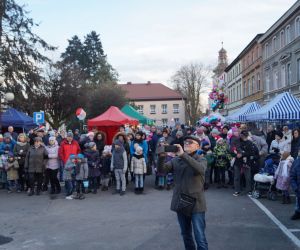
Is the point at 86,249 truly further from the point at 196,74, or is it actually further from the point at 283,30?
the point at 196,74

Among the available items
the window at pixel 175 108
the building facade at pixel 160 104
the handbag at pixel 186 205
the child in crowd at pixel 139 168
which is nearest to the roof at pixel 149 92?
the building facade at pixel 160 104

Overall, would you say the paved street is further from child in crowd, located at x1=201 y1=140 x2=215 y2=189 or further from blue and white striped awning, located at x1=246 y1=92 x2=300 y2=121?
blue and white striped awning, located at x1=246 y1=92 x2=300 y2=121

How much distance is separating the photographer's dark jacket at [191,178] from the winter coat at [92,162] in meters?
6.84

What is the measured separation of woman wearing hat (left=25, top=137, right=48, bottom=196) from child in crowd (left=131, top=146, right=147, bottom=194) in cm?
263

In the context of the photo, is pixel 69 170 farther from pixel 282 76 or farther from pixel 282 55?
pixel 282 76

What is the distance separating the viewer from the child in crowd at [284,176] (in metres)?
9.80

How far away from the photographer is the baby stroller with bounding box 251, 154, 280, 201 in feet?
34.3

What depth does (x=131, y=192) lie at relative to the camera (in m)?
12.1

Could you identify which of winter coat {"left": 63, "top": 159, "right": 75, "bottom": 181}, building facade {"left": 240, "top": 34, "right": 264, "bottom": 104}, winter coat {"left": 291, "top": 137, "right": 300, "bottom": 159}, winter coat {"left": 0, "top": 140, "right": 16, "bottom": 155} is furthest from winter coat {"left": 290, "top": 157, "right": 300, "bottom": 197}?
building facade {"left": 240, "top": 34, "right": 264, "bottom": 104}

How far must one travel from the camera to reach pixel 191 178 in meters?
5.19

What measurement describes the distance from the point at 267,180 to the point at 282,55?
26.7 meters

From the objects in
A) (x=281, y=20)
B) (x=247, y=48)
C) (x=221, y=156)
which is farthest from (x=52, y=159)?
(x=247, y=48)

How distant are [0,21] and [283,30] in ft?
76.1

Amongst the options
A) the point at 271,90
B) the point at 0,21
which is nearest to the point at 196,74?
the point at 271,90
